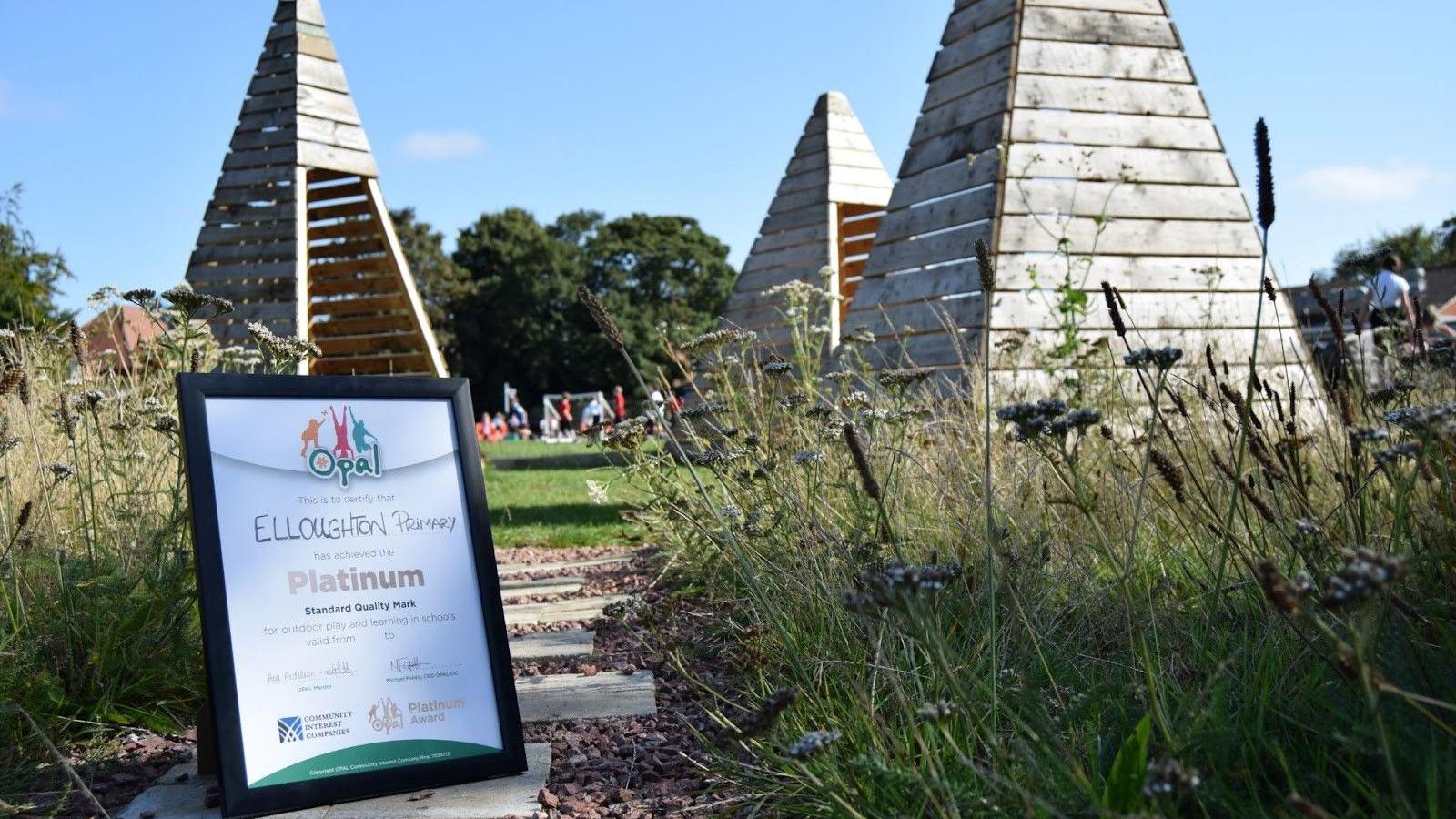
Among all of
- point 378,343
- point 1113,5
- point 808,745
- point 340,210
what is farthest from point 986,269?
point 378,343

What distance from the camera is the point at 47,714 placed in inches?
96.5

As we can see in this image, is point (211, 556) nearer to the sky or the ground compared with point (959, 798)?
nearer to the sky

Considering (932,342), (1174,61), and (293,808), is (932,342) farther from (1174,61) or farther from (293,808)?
(293,808)

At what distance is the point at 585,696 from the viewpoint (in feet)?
9.44

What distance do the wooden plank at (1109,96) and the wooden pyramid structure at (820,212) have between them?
4207 mm

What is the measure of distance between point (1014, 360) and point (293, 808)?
3750mm

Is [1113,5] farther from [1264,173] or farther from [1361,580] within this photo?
[1361,580]

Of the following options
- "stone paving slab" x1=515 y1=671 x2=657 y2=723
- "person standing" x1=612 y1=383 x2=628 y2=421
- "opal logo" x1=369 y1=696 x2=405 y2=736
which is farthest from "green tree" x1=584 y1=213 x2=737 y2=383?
"opal logo" x1=369 y1=696 x2=405 y2=736

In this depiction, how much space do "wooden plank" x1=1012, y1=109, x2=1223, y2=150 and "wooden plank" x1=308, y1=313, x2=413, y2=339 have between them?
6583 mm

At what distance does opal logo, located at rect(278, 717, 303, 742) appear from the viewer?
2.14 meters

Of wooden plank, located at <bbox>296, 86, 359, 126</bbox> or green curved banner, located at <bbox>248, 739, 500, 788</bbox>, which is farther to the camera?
wooden plank, located at <bbox>296, 86, 359, 126</bbox>

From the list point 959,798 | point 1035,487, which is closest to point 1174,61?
point 1035,487
